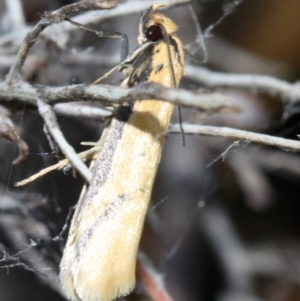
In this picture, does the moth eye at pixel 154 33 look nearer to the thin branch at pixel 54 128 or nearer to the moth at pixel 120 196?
the moth at pixel 120 196

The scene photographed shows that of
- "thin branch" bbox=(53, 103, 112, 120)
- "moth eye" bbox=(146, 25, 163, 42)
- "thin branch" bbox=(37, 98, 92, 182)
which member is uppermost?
"moth eye" bbox=(146, 25, 163, 42)

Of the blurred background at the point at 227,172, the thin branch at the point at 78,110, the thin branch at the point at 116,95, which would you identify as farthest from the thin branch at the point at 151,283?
the thin branch at the point at 116,95

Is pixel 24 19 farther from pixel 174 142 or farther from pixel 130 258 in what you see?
pixel 130 258

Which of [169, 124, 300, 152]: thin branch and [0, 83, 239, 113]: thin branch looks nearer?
[0, 83, 239, 113]: thin branch

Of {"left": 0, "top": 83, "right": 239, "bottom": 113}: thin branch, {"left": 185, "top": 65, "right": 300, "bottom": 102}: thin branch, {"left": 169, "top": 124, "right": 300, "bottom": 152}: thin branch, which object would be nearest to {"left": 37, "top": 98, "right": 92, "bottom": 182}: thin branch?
{"left": 0, "top": 83, "right": 239, "bottom": 113}: thin branch

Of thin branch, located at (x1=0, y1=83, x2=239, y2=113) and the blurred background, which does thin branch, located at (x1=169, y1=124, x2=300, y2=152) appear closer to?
thin branch, located at (x1=0, y1=83, x2=239, y2=113)

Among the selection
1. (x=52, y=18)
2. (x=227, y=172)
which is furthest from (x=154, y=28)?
(x=227, y=172)

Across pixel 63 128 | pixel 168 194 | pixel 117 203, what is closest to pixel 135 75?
pixel 117 203
